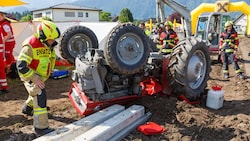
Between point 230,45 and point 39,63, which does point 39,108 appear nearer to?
point 39,63

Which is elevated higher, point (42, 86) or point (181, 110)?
point (42, 86)

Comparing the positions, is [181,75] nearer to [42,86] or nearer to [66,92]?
[42,86]

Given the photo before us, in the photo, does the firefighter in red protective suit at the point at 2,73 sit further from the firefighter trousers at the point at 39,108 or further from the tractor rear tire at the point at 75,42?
the firefighter trousers at the point at 39,108

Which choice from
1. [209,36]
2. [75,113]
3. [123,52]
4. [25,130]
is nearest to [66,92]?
[75,113]

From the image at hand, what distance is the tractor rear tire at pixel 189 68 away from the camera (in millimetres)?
4449

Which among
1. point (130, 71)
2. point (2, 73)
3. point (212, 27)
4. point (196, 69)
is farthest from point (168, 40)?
point (212, 27)

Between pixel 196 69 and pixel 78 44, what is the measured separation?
7.88 ft

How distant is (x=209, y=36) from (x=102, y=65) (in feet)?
32.0

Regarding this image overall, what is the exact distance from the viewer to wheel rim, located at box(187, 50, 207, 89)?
461cm

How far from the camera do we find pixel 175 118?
4.19 meters

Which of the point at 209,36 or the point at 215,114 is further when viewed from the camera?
the point at 209,36

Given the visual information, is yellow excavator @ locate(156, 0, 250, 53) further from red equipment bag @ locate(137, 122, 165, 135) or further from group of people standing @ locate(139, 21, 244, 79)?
red equipment bag @ locate(137, 122, 165, 135)

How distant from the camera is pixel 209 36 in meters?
12.6

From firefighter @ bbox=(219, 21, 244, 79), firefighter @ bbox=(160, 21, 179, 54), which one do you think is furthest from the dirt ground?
firefighter @ bbox=(160, 21, 179, 54)
